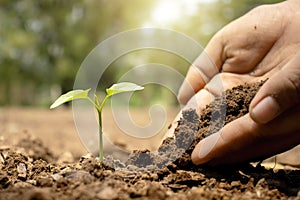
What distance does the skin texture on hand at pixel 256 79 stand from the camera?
154 cm

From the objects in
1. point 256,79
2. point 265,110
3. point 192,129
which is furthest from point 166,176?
point 256,79

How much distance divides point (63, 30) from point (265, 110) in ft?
54.6

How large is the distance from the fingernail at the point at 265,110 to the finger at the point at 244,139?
0.08 metres

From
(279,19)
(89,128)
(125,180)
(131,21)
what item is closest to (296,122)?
(125,180)

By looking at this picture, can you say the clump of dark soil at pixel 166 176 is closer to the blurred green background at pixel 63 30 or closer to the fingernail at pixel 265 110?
the fingernail at pixel 265 110

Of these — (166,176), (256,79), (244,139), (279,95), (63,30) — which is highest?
(63,30)

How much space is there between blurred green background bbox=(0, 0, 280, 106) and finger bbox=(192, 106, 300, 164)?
1418cm

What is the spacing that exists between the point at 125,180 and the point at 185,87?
59.7 inches

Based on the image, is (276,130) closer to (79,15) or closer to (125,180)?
(125,180)

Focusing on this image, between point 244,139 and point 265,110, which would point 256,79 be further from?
point 265,110

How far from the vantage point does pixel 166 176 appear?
168cm

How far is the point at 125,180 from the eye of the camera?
5.24 ft

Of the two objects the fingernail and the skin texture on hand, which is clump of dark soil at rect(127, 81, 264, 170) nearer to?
the skin texture on hand

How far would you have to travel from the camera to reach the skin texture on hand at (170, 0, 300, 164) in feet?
5.04
